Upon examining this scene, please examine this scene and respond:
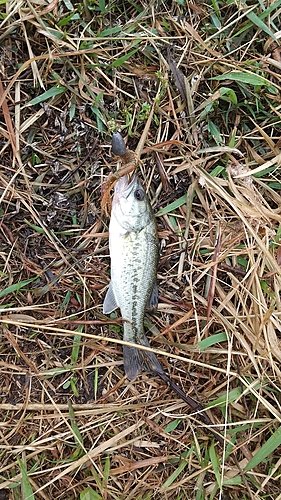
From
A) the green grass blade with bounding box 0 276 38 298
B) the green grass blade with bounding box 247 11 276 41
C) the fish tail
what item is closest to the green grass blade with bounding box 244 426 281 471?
the fish tail

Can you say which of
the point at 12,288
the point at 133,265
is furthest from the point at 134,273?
the point at 12,288

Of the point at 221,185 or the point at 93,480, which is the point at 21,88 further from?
the point at 93,480

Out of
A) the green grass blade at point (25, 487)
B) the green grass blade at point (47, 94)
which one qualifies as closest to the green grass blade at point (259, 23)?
the green grass blade at point (47, 94)

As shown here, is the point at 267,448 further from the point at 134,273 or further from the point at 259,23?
the point at 259,23

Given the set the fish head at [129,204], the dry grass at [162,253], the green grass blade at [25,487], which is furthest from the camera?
the dry grass at [162,253]

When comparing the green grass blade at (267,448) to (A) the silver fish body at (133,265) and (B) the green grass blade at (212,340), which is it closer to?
(B) the green grass blade at (212,340)
